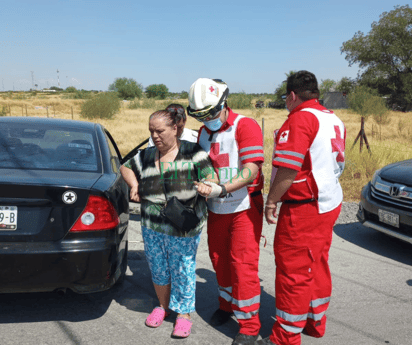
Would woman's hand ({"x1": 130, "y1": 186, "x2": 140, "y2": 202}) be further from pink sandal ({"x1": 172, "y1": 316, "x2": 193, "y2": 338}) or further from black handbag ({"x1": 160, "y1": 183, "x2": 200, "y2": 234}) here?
pink sandal ({"x1": 172, "y1": 316, "x2": 193, "y2": 338})

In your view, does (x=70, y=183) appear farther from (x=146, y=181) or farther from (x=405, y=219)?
(x=405, y=219)

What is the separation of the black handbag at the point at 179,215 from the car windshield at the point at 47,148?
0.80m

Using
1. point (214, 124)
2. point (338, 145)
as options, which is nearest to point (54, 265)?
point (214, 124)

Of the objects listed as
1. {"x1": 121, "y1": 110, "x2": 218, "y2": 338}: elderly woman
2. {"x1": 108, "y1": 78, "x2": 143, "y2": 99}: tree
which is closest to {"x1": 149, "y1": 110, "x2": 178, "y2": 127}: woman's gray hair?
{"x1": 121, "y1": 110, "x2": 218, "y2": 338}: elderly woman

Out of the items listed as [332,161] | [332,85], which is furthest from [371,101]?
[332,85]

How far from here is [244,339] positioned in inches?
110

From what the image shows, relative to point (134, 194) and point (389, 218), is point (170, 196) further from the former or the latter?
point (389, 218)

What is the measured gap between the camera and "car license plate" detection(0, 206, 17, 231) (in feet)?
8.86

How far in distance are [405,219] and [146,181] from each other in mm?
3187

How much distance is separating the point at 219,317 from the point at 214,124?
4.66 ft

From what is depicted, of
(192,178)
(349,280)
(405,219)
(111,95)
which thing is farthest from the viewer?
(111,95)

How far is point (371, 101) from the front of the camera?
33.1 m

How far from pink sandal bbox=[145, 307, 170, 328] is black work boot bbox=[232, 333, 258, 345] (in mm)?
598

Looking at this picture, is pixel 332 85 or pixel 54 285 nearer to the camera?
pixel 54 285
